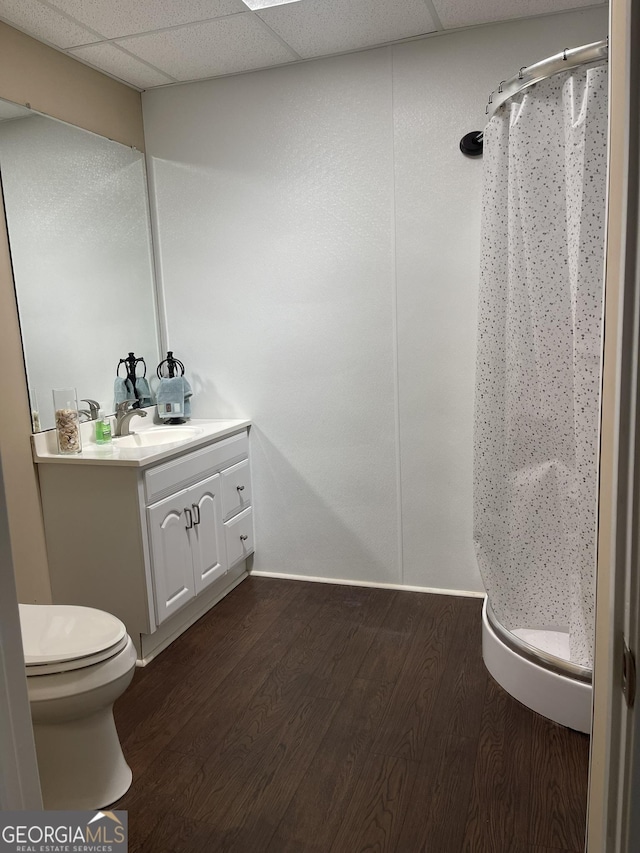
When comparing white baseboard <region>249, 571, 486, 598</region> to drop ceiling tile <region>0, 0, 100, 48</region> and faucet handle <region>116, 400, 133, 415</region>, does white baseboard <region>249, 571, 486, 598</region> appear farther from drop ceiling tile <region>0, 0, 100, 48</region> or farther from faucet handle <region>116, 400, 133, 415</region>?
drop ceiling tile <region>0, 0, 100, 48</region>

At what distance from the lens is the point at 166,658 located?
8.85ft

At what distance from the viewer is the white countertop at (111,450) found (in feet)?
8.35

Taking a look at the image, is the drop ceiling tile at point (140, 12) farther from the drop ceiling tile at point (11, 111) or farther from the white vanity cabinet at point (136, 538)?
the white vanity cabinet at point (136, 538)

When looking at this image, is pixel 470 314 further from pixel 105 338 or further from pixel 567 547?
pixel 105 338

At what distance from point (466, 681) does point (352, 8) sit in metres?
2.58

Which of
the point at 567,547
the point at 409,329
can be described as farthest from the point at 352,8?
the point at 567,547

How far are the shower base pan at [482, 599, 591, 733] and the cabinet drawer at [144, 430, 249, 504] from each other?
1.34 metres

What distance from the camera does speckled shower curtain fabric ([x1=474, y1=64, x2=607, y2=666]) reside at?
1.99 meters

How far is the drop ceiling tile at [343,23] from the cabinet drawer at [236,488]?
1914 mm

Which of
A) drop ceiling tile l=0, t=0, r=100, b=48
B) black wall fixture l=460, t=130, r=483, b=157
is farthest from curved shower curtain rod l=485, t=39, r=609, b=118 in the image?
drop ceiling tile l=0, t=0, r=100, b=48

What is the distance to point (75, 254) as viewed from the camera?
2934mm

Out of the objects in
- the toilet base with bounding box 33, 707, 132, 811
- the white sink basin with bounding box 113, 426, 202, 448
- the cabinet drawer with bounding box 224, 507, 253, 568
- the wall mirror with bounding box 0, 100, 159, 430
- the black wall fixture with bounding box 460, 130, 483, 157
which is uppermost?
the black wall fixture with bounding box 460, 130, 483, 157

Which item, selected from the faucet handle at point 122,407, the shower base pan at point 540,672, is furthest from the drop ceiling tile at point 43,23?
the shower base pan at point 540,672

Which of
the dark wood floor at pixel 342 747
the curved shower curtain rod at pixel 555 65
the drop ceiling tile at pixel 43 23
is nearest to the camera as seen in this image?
the dark wood floor at pixel 342 747
